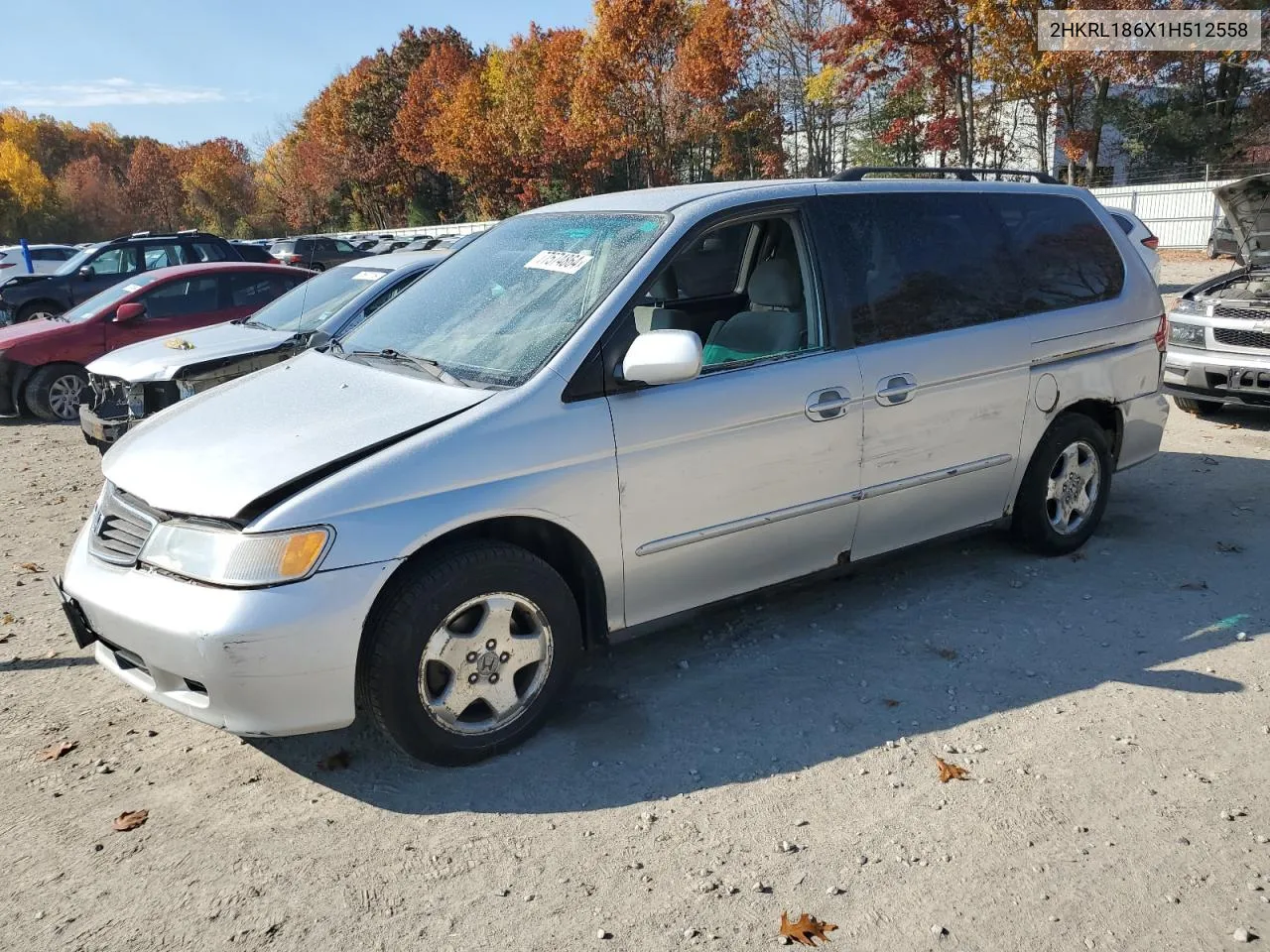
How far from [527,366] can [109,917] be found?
7.08 ft

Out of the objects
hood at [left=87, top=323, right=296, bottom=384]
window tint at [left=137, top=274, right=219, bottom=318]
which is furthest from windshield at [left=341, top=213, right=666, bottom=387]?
window tint at [left=137, top=274, right=219, bottom=318]

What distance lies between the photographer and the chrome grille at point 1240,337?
775cm

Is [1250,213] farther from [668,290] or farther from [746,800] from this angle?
[746,800]

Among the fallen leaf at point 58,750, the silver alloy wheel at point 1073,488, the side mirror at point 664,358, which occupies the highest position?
the side mirror at point 664,358

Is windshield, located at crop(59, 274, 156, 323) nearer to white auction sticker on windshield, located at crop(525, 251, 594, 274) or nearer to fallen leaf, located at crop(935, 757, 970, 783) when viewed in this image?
white auction sticker on windshield, located at crop(525, 251, 594, 274)

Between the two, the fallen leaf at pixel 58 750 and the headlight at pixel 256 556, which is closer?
the headlight at pixel 256 556

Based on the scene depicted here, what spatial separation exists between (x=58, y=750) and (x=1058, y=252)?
16.6ft

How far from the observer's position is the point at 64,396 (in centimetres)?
1098

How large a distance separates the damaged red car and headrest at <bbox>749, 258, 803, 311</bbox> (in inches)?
296

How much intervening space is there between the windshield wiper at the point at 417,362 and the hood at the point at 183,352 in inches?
157

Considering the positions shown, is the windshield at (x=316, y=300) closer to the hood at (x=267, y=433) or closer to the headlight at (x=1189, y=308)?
the hood at (x=267, y=433)

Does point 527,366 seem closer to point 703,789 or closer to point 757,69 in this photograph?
point 703,789

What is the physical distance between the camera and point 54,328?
1074 cm

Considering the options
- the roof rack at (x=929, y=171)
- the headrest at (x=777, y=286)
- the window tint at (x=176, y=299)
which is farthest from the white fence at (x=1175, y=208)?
the headrest at (x=777, y=286)
